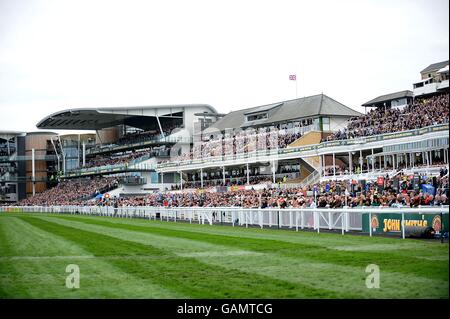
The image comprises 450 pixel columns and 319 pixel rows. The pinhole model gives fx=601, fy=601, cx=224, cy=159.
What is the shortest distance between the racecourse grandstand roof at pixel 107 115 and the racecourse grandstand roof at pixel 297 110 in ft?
31.8

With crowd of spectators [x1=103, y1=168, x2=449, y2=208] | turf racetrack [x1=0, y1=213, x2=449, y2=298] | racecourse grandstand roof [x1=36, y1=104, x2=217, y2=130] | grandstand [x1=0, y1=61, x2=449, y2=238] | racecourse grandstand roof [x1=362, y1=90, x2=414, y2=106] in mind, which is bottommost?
turf racetrack [x1=0, y1=213, x2=449, y2=298]

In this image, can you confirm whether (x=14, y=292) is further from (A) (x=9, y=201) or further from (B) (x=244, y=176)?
(A) (x=9, y=201)

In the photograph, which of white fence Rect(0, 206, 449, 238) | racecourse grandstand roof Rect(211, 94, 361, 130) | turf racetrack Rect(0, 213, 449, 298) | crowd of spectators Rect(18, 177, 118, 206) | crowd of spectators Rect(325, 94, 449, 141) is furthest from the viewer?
crowd of spectators Rect(18, 177, 118, 206)

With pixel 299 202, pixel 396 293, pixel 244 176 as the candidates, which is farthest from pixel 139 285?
pixel 244 176

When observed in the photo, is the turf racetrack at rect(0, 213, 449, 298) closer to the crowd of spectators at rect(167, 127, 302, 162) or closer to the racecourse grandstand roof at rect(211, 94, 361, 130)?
the crowd of spectators at rect(167, 127, 302, 162)

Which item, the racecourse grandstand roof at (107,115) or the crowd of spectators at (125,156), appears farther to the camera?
the crowd of spectators at (125,156)

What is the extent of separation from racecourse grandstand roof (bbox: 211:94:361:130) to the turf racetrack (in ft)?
113

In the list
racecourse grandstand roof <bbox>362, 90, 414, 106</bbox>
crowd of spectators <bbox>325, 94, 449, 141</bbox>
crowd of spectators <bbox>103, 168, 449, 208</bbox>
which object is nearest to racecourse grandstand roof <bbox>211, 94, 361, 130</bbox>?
racecourse grandstand roof <bbox>362, 90, 414, 106</bbox>

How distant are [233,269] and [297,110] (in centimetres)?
4299

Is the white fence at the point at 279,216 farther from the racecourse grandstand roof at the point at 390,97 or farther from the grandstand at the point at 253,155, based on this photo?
the racecourse grandstand roof at the point at 390,97

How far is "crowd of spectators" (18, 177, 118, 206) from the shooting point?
69.0 meters

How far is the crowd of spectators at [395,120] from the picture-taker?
26947mm

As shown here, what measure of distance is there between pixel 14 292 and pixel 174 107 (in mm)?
61587

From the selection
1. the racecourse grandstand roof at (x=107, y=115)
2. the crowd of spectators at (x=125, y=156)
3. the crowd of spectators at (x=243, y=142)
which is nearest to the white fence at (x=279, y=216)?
the crowd of spectators at (x=243, y=142)
